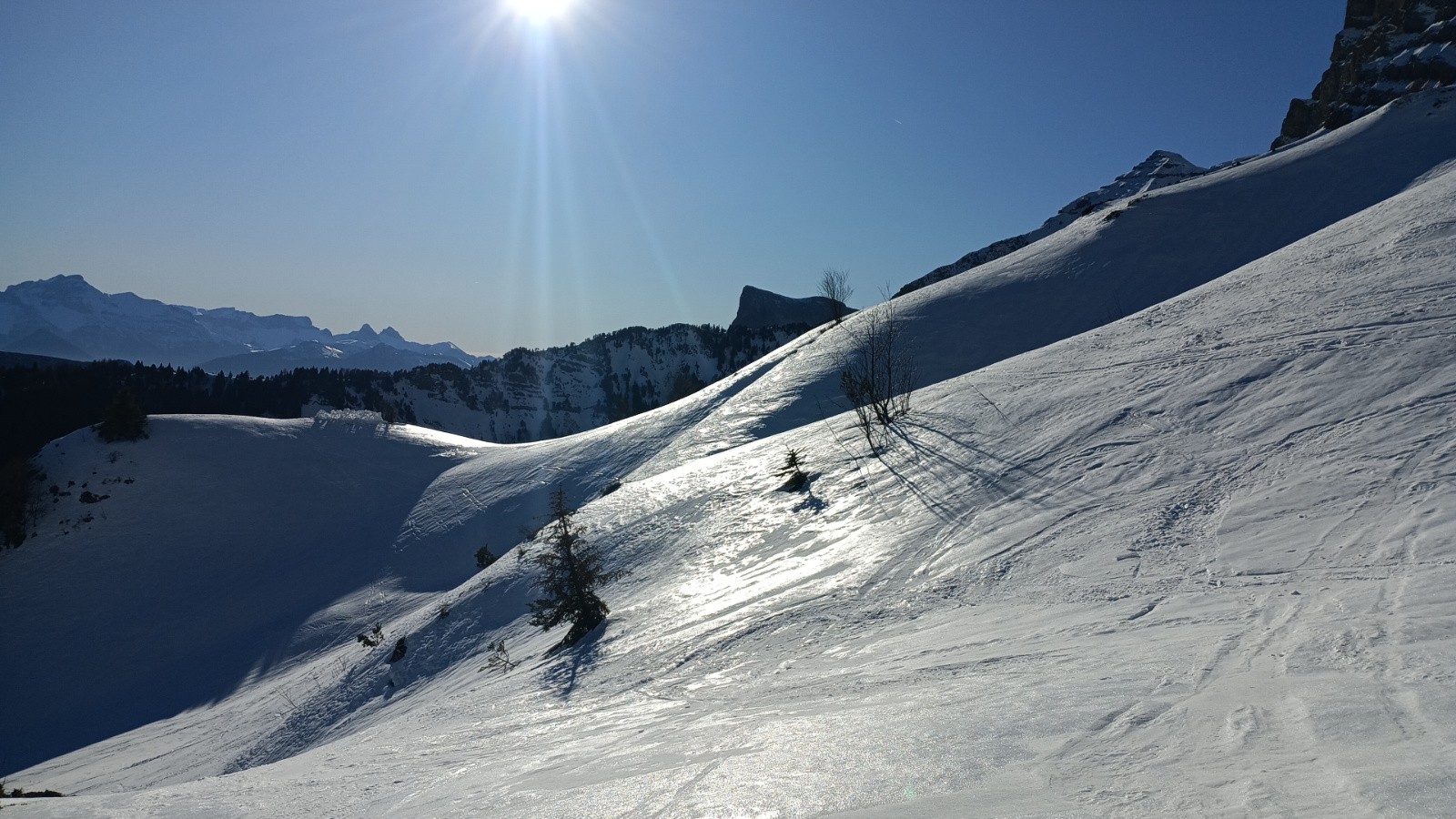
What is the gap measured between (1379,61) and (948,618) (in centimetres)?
8094

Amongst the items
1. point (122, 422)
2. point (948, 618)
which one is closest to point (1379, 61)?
point (948, 618)

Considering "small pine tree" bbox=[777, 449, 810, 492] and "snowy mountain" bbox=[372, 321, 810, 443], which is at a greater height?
"snowy mountain" bbox=[372, 321, 810, 443]

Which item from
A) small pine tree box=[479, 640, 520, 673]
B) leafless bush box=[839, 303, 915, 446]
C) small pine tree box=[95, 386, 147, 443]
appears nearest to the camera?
small pine tree box=[479, 640, 520, 673]

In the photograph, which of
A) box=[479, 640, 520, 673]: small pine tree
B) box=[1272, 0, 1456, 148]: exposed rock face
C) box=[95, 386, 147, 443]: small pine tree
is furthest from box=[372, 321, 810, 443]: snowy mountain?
box=[479, 640, 520, 673]: small pine tree

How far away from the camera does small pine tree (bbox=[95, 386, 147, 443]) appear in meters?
32.3

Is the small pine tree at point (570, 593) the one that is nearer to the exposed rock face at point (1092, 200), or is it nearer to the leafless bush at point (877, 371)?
the leafless bush at point (877, 371)

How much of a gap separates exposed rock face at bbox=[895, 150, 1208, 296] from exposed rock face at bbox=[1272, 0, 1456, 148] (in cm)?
1096

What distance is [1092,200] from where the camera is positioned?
102 meters

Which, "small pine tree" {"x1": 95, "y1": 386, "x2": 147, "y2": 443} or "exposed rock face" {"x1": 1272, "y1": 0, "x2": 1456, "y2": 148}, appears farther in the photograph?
"exposed rock face" {"x1": 1272, "y1": 0, "x2": 1456, "y2": 148}

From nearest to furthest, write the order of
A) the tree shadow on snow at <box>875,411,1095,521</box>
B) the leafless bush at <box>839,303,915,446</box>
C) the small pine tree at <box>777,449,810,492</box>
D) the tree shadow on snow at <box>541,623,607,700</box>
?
the tree shadow on snow at <box>541,623,607,700</box> → the tree shadow on snow at <box>875,411,1095,521</box> → the small pine tree at <box>777,449,810,492</box> → the leafless bush at <box>839,303,915,446</box>

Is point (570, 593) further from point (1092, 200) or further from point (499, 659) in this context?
point (1092, 200)

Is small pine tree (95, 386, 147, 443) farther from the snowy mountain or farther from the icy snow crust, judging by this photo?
the snowy mountain

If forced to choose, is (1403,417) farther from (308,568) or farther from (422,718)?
(308,568)

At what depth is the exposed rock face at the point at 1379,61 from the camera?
47.9m
